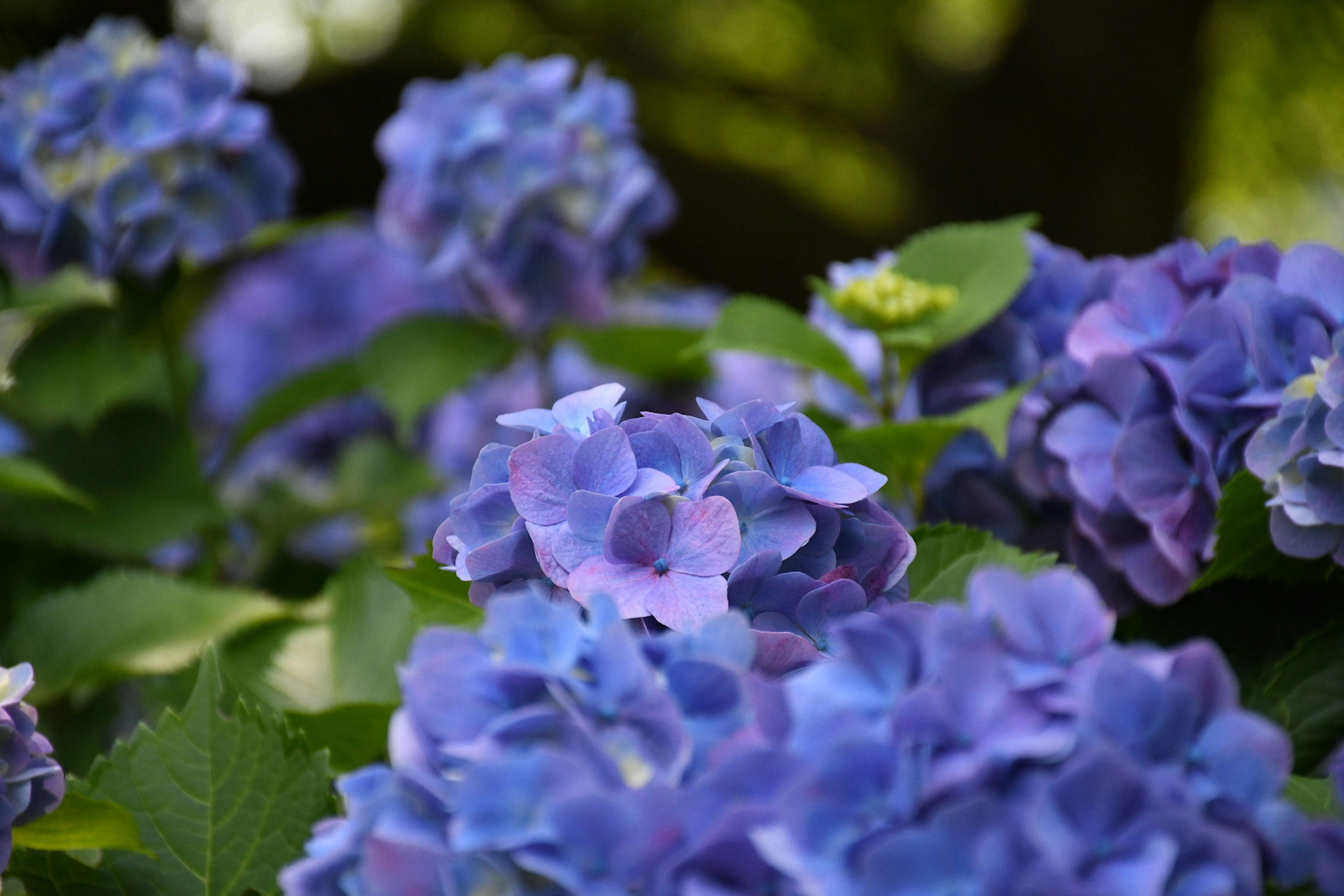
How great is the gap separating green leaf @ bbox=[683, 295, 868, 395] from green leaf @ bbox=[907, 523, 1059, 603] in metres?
0.18

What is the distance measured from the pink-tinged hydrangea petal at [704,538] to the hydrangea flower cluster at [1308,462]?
0.30 metres

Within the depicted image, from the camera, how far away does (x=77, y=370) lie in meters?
0.99

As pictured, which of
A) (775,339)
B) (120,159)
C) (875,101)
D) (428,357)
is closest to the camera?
(775,339)

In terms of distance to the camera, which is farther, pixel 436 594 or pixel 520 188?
pixel 520 188

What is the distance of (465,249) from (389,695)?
0.46 m

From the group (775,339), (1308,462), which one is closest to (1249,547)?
(1308,462)

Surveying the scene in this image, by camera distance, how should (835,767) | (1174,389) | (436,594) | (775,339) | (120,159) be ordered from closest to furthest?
(835,767) → (436,594) → (1174,389) → (775,339) → (120,159)

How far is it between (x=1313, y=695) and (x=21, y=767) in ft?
2.00

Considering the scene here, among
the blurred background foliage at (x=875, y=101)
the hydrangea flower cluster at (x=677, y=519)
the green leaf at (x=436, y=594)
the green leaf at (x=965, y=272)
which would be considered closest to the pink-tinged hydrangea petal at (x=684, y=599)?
the hydrangea flower cluster at (x=677, y=519)

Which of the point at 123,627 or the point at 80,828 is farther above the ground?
the point at 80,828

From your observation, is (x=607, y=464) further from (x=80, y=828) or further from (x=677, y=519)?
(x=80, y=828)

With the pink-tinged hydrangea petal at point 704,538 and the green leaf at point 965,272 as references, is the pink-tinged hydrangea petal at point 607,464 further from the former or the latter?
the green leaf at point 965,272

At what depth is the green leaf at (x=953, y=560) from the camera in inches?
21.9

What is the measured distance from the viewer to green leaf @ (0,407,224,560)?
0.94m
